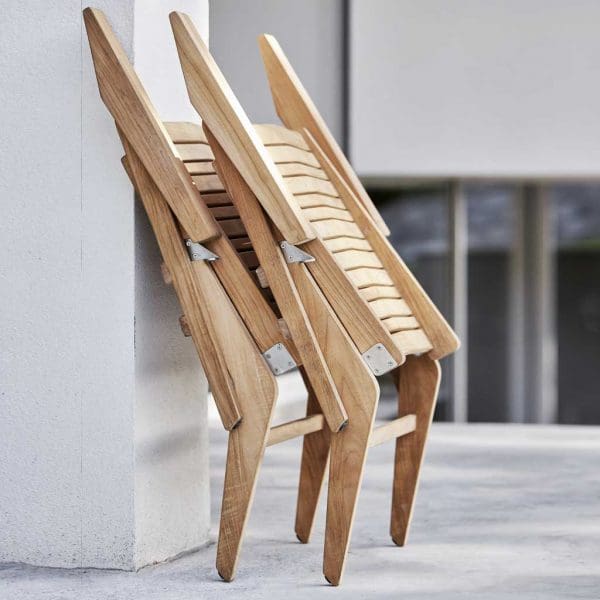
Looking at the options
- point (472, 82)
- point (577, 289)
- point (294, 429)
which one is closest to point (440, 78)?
point (472, 82)

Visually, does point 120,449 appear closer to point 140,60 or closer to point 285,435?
point 285,435

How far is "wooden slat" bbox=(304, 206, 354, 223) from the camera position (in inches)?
108

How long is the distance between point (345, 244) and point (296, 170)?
0.24m

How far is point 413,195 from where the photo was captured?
23.3 ft

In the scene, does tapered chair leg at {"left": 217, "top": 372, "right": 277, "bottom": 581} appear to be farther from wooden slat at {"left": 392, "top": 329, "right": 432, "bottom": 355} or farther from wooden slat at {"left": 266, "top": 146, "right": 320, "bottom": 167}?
wooden slat at {"left": 266, "top": 146, "right": 320, "bottom": 167}

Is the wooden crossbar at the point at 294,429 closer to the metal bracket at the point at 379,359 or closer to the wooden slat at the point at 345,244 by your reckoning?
the metal bracket at the point at 379,359

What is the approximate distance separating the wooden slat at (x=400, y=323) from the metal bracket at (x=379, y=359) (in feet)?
0.57

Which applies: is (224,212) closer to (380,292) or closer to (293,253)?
(293,253)

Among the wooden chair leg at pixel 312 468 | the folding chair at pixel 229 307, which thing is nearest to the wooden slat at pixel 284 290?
the folding chair at pixel 229 307

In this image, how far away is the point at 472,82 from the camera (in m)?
6.29

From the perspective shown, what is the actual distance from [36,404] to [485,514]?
60.2 inches

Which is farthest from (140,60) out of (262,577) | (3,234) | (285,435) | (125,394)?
(262,577)

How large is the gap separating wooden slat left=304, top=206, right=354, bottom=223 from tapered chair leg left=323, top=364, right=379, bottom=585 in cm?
46

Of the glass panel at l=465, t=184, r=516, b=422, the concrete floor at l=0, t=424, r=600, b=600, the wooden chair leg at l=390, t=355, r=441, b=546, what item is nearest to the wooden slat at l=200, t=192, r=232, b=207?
the wooden chair leg at l=390, t=355, r=441, b=546
